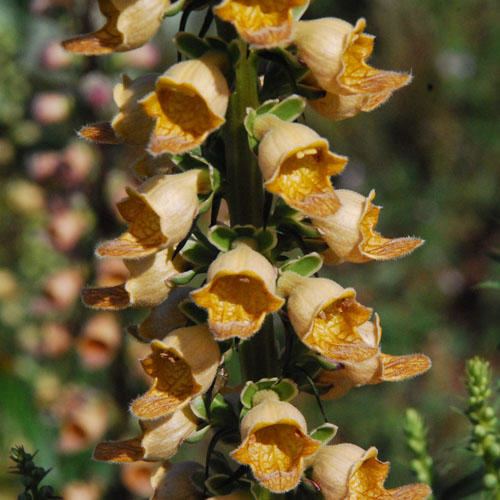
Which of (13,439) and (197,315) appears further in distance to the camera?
(13,439)

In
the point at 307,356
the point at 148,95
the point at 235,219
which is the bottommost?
Answer: the point at 307,356

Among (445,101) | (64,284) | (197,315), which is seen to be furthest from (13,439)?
(445,101)

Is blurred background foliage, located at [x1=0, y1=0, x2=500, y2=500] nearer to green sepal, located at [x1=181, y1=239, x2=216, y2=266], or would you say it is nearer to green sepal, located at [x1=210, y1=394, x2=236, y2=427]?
green sepal, located at [x1=210, y1=394, x2=236, y2=427]

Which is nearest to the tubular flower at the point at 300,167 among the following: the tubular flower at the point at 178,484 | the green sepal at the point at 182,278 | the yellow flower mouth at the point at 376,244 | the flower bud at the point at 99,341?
the yellow flower mouth at the point at 376,244

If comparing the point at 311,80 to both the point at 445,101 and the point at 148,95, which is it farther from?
the point at 445,101

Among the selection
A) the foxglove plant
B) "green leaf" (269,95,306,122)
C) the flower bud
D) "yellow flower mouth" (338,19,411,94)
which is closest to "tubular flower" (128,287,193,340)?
the foxglove plant

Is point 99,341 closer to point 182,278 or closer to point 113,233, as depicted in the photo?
point 113,233

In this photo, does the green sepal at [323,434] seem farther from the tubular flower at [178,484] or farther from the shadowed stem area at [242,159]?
the shadowed stem area at [242,159]

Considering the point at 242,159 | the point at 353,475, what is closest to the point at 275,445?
the point at 353,475
